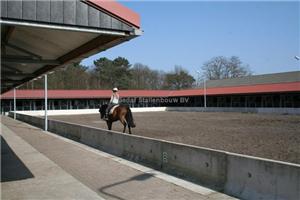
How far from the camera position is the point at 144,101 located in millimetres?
87688

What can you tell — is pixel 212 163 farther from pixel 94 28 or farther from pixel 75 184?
pixel 94 28

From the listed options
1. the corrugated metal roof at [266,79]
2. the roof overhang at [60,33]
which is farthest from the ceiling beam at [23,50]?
the corrugated metal roof at [266,79]

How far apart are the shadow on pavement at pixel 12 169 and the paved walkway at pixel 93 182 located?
0.11 ft

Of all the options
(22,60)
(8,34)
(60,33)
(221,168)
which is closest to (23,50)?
(22,60)

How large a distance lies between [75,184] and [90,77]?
11088 cm

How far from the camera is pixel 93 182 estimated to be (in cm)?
984

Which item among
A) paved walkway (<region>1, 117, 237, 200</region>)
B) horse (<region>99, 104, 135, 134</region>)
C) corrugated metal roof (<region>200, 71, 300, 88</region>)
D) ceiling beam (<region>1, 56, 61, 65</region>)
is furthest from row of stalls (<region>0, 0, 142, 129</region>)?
corrugated metal roof (<region>200, 71, 300, 88</region>)

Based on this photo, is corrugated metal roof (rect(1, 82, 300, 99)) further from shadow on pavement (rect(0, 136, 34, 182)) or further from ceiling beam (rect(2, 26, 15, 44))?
ceiling beam (rect(2, 26, 15, 44))

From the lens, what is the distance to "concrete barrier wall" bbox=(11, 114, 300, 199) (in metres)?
7.16

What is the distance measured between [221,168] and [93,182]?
321 centimetres

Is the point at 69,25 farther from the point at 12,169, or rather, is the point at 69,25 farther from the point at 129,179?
the point at 12,169

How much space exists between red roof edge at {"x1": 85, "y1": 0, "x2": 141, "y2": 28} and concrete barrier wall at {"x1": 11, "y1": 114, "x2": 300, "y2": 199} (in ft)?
11.5

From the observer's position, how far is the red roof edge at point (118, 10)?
745 centimetres

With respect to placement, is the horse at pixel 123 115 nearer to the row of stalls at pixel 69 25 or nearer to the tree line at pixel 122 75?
the row of stalls at pixel 69 25
